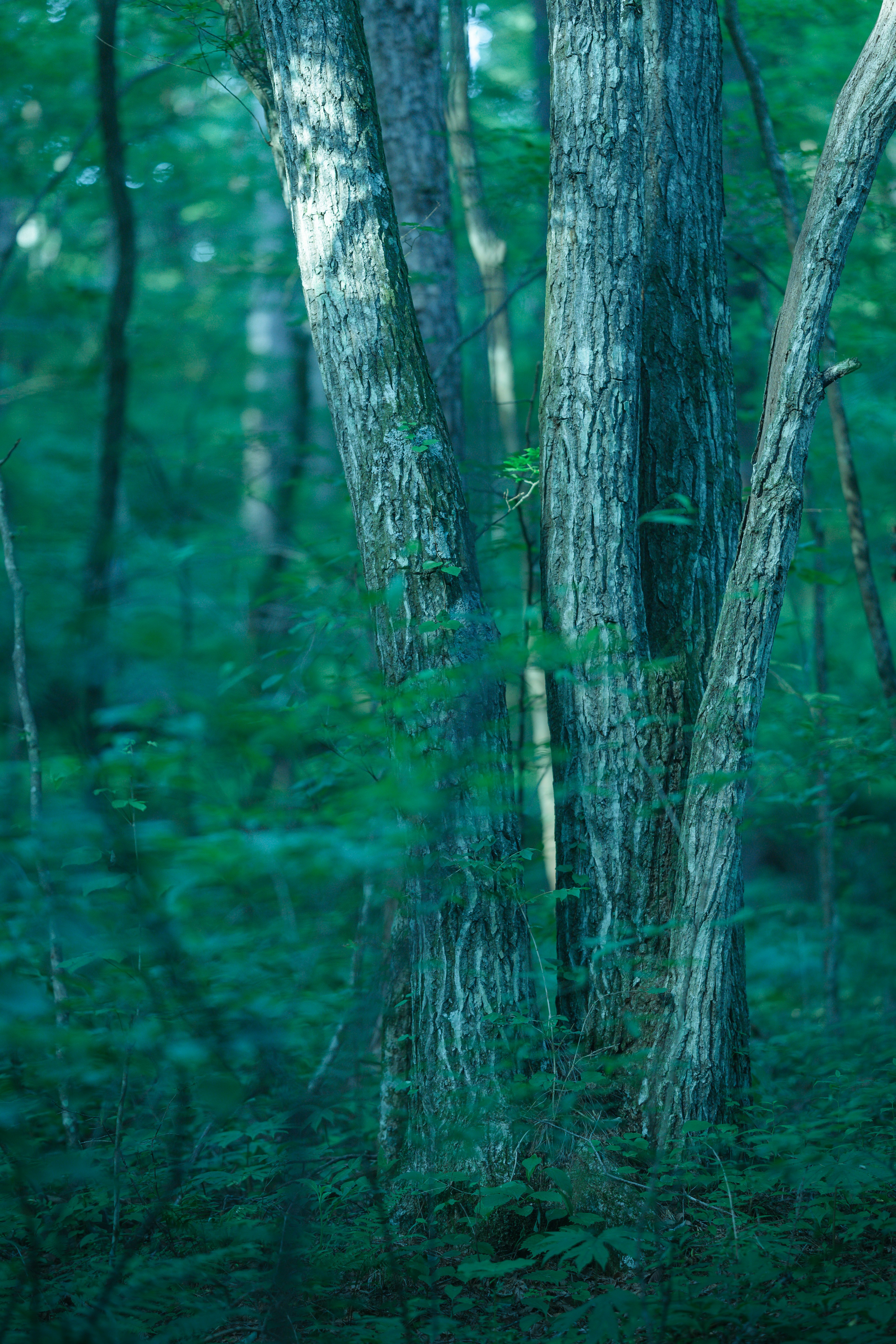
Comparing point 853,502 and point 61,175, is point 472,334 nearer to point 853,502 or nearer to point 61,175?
point 853,502

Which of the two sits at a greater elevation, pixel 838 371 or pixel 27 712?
pixel 838 371

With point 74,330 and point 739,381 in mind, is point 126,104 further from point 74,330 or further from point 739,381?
point 739,381

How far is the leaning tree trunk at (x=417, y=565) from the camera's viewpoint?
294 cm

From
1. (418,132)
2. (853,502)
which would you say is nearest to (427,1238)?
(853,502)

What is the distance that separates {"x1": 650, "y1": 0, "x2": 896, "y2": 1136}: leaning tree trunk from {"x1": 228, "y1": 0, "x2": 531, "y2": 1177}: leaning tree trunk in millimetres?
565

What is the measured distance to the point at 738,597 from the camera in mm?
2961

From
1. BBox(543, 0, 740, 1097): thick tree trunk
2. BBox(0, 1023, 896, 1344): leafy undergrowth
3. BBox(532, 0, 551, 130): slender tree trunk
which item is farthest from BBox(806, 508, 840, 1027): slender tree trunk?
BBox(532, 0, 551, 130): slender tree trunk

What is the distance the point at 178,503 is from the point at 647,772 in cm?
349

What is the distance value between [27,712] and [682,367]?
2799 millimetres

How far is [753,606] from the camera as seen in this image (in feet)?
9.65

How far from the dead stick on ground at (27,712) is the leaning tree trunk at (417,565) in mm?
1199

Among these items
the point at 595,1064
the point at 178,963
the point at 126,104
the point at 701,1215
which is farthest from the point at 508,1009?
the point at 126,104

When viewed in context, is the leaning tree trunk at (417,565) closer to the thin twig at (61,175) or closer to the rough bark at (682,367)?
the rough bark at (682,367)

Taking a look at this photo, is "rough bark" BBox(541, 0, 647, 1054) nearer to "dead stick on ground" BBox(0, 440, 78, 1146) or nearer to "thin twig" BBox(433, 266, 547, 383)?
"thin twig" BBox(433, 266, 547, 383)
